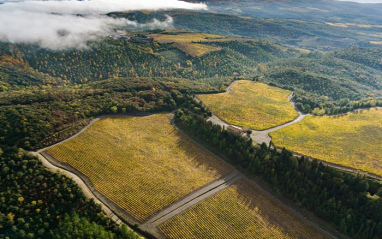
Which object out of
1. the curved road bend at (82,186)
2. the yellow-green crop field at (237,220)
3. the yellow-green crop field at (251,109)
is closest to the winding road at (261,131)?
the yellow-green crop field at (251,109)

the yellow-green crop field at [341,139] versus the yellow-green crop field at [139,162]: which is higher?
the yellow-green crop field at [341,139]

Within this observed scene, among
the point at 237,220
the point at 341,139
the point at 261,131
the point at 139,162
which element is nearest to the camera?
the point at 237,220

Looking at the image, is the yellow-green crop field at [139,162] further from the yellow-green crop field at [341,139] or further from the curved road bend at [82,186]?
the yellow-green crop field at [341,139]

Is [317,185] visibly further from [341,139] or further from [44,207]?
[44,207]

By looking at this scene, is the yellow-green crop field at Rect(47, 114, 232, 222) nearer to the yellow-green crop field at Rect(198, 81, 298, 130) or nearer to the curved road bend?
the curved road bend

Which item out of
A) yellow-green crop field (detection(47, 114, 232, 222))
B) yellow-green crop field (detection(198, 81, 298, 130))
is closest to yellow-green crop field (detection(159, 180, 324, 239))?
yellow-green crop field (detection(47, 114, 232, 222))

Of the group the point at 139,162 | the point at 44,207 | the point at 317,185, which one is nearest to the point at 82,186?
the point at 44,207
